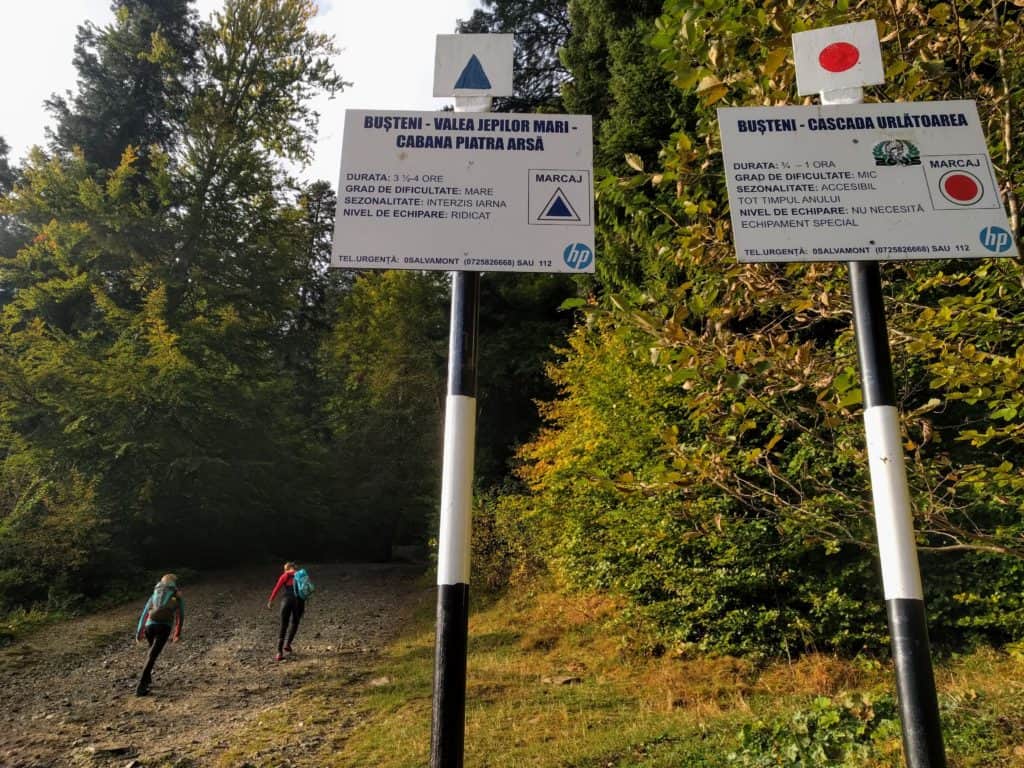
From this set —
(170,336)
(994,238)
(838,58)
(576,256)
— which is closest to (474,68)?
(576,256)

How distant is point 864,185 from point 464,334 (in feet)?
5.98

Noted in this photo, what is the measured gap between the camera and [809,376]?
391 centimetres

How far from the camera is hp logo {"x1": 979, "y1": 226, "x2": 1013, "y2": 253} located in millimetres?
2631

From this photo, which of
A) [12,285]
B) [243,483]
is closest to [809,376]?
[243,483]

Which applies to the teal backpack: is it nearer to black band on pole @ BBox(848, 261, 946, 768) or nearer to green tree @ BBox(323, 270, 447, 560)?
black band on pole @ BBox(848, 261, 946, 768)

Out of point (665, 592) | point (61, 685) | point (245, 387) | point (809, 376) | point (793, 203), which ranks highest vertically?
point (245, 387)

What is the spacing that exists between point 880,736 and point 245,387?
21.0 metres

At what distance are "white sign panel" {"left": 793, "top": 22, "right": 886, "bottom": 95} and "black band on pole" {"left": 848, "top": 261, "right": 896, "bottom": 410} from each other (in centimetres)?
83

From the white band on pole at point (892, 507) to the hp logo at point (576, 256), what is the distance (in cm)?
133

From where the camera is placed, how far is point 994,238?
2637 mm

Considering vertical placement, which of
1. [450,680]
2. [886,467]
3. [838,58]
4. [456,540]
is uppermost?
[838,58]

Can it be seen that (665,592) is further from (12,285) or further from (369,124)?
(12,285)

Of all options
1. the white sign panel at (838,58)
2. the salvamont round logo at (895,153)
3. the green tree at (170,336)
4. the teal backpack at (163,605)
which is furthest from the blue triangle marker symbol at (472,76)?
the green tree at (170,336)

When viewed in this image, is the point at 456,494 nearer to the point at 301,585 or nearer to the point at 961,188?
the point at 961,188
